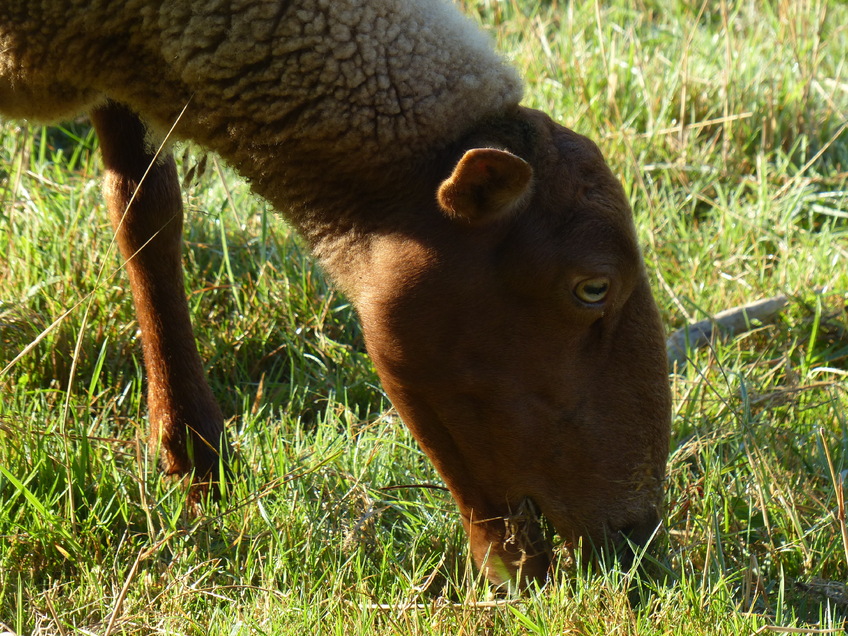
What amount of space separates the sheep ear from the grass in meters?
1.00

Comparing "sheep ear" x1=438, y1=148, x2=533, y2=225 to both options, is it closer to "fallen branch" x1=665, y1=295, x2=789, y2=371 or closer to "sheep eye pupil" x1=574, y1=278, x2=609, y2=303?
"sheep eye pupil" x1=574, y1=278, x2=609, y2=303

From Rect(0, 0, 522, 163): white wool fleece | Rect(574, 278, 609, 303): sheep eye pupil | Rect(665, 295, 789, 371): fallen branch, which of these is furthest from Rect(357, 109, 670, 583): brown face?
Rect(665, 295, 789, 371): fallen branch

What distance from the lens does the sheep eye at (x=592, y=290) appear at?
9.29 feet

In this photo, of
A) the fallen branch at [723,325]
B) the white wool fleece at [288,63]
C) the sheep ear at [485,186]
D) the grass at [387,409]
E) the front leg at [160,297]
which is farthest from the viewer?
the fallen branch at [723,325]

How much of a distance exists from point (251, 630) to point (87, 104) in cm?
163

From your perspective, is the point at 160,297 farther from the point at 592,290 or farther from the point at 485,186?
the point at 592,290

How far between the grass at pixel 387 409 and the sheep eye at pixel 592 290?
0.77 m

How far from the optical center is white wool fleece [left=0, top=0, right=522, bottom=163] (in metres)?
2.75

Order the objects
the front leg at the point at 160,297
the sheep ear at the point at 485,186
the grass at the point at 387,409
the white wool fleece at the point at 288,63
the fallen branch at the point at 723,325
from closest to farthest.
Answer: the sheep ear at the point at 485,186
the white wool fleece at the point at 288,63
the grass at the point at 387,409
the front leg at the point at 160,297
the fallen branch at the point at 723,325

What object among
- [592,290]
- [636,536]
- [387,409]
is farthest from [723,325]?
[592,290]

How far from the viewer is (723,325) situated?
15.0ft

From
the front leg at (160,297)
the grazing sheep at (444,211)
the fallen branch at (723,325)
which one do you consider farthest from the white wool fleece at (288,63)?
the fallen branch at (723,325)

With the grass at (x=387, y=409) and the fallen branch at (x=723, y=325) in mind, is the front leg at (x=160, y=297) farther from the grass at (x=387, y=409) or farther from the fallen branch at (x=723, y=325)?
the fallen branch at (x=723, y=325)

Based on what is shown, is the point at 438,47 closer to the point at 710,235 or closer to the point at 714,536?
the point at 714,536
